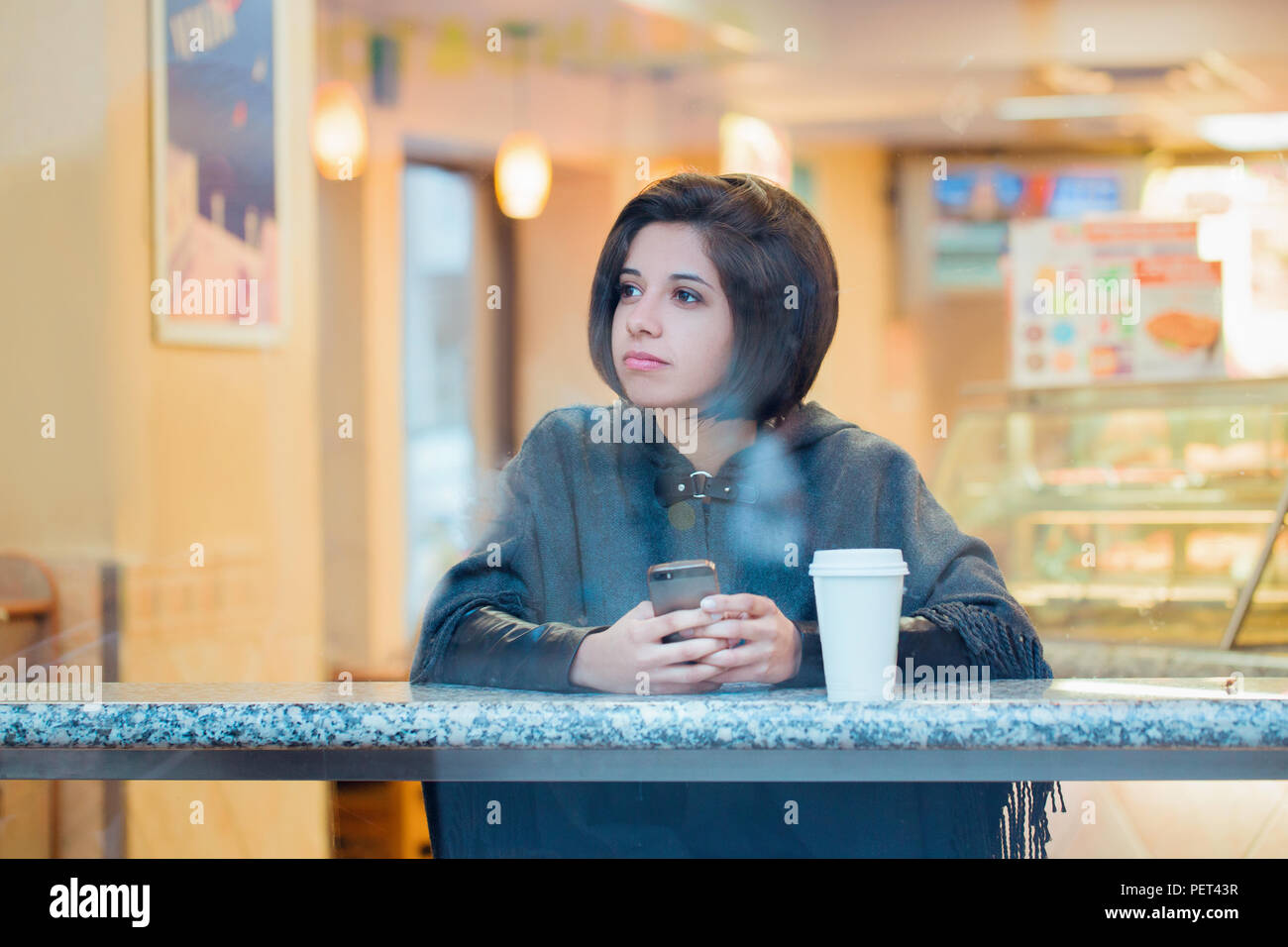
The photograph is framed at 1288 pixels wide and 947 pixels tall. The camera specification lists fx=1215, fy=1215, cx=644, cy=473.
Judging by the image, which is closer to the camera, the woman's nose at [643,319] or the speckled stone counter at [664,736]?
the speckled stone counter at [664,736]

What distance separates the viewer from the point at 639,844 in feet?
3.80

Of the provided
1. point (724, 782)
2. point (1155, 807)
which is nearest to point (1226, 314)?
point (1155, 807)

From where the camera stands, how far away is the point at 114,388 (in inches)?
111

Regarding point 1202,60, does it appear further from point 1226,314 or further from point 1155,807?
point 1155,807

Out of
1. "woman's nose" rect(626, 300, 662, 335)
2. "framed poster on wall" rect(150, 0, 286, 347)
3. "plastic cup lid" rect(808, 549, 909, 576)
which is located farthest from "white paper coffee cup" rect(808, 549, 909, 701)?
"framed poster on wall" rect(150, 0, 286, 347)

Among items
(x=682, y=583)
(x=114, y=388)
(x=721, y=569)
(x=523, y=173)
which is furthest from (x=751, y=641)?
(x=523, y=173)

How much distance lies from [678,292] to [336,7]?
11.7ft

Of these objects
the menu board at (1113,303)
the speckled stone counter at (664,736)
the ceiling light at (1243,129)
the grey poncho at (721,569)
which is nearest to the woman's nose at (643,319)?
the grey poncho at (721,569)

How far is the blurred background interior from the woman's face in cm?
25

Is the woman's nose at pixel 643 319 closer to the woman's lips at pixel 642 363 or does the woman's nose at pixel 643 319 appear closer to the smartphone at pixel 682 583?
the woman's lips at pixel 642 363

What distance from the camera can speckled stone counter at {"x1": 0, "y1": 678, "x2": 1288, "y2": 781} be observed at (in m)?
1.00

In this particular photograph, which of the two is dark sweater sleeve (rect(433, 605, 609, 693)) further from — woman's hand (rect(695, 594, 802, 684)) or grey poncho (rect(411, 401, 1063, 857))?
woman's hand (rect(695, 594, 802, 684))

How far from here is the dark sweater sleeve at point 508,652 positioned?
1.12 metres

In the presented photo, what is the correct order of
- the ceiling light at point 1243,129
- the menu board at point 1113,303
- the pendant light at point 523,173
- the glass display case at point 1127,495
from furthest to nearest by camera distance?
the ceiling light at point 1243,129
the pendant light at point 523,173
the glass display case at point 1127,495
the menu board at point 1113,303
